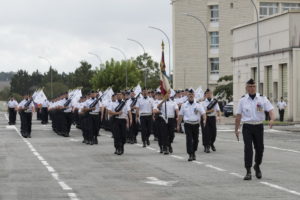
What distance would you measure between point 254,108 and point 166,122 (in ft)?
25.8

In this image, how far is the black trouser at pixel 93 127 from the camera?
29531 millimetres

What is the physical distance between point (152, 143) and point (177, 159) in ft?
26.0

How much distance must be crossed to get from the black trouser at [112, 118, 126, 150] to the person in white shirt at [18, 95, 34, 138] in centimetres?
1201

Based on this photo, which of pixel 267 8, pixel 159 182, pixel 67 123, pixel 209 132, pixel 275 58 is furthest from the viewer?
pixel 267 8

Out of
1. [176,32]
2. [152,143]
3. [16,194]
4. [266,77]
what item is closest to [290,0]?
[176,32]

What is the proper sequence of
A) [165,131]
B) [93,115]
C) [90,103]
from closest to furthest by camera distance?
[165,131]
[90,103]
[93,115]

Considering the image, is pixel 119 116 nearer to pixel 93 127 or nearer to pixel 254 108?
pixel 93 127

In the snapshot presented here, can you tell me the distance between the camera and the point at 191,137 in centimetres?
2109

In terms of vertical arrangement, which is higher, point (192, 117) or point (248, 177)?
point (192, 117)

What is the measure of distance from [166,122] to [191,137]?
290 centimetres

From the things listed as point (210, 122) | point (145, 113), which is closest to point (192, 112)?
point (210, 122)

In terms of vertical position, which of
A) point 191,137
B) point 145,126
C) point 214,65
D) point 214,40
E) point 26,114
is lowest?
point 191,137

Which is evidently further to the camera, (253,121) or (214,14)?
(214,14)

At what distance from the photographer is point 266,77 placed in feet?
204
